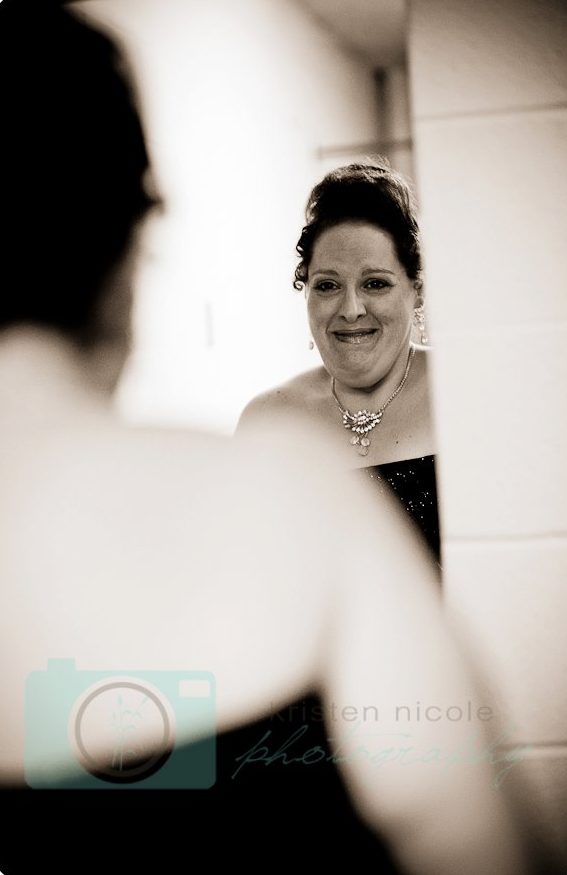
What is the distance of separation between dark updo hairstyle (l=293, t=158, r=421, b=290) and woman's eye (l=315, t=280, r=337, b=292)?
42 millimetres

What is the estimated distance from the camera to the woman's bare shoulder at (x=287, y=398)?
37.3 inches

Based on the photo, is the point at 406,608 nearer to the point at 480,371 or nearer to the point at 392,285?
the point at 480,371

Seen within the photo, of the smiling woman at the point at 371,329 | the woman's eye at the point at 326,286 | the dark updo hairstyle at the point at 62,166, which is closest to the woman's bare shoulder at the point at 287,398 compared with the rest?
the smiling woman at the point at 371,329

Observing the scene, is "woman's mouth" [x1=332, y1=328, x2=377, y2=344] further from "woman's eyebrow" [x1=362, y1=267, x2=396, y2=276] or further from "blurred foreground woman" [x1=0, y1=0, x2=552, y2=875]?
"blurred foreground woman" [x1=0, y1=0, x2=552, y2=875]

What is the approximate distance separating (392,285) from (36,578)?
0.67 m

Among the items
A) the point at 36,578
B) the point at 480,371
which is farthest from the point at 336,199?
the point at 36,578

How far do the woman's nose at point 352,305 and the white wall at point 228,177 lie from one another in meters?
0.06

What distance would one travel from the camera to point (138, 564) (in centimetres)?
98

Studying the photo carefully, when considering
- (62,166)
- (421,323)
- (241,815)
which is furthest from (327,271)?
(241,815)

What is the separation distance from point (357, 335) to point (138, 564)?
0.45m

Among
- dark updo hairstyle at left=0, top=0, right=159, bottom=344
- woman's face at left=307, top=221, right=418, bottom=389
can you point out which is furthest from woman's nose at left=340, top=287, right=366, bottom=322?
dark updo hairstyle at left=0, top=0, right=159, bottom=344

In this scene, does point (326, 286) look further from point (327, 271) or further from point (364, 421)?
→ point (364, 421)

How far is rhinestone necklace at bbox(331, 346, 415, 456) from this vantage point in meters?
0.94

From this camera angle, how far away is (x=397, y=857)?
939 millimetres
